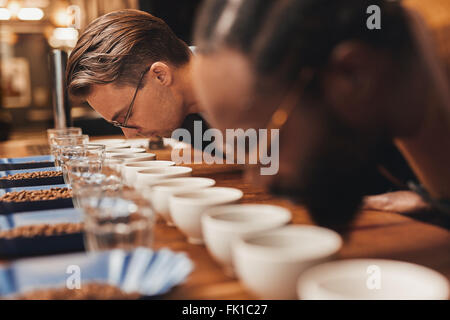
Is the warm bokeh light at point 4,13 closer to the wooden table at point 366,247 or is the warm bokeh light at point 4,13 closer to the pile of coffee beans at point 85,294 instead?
the wooden table at point 366,247

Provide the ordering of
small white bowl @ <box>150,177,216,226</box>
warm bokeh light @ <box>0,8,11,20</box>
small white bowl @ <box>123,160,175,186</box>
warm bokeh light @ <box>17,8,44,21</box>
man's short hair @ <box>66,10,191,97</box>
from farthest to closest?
1. warm bokeh light @ <box>17,8,44,21</box>
2. warm bokeh light @ <box>0,8,11,20</box>
3. man's short hair @ <box>66,10,191,97</box>
4. small white bowl @ <box>123,160,175,186</box>
5. small white bowl @ <box>150,177,216,226</box>

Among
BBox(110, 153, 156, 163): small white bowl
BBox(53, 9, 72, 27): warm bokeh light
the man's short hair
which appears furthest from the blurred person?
BBox(53, 9, 72, 27): warm bokeh light

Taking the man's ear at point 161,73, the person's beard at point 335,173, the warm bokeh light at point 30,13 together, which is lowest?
the person's beard at point 335,173

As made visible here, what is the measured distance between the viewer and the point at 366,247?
35.8 inches

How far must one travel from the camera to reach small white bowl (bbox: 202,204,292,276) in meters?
0.76

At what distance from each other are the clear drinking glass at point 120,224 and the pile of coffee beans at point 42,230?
0.31 feet

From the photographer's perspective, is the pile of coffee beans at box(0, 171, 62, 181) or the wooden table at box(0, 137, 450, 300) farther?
→ the pile of coffee beans at box(0, 171, 62, 181)

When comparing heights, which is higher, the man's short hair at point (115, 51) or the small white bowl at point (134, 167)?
the man's short hair at point (115, 51)

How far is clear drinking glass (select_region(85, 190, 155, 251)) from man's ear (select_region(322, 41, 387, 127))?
14.4 inches

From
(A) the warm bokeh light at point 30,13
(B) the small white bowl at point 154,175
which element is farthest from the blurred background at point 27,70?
(B) the small white bowl at point 154,175

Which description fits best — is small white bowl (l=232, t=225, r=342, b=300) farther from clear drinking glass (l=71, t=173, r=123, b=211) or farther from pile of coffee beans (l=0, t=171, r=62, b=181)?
pile of coffee beans (l=0, t=171, r=62, b=181)

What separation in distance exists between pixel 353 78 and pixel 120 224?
0.45 metres

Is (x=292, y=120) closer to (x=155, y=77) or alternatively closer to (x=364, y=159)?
(x=364, y=159)

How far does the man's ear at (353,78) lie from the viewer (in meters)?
0.78
